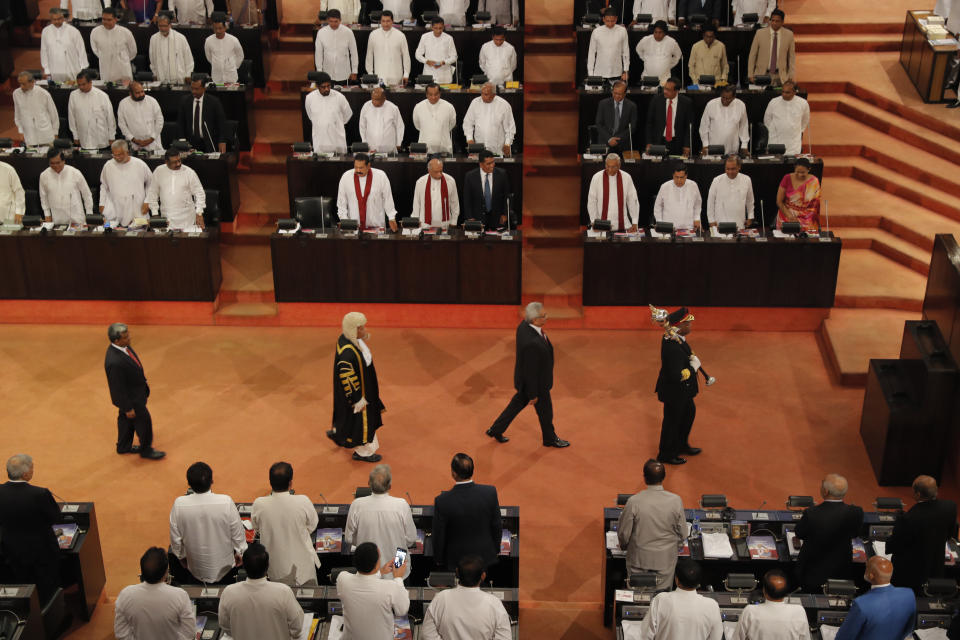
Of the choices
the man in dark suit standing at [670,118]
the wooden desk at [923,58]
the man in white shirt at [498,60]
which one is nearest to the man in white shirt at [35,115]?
the man in white shirt at [498,60]

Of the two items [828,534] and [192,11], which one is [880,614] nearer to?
[828,534]

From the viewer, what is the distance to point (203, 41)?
1337cm

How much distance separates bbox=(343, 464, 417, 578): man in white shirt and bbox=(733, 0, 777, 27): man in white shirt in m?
9.38

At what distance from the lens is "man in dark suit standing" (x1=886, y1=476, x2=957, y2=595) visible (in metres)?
6.66

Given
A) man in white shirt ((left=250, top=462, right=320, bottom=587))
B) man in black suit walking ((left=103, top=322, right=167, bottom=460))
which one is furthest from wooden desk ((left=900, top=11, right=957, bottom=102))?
man in white shirt ((left=250, top=462, right=320, bottom=587))

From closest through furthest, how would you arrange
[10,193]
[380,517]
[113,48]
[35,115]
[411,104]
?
[380,517], [10,193], [35,115], [411,104], [113,48]

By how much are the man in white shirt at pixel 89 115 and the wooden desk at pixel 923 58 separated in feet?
31.1

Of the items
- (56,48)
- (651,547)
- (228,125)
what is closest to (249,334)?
(228,125)

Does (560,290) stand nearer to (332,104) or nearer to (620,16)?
(332,104)

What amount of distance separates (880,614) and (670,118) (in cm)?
748

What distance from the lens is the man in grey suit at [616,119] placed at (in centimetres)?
1198

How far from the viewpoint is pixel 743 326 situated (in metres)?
11.0

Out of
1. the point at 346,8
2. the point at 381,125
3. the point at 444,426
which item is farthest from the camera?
the point at 346,8

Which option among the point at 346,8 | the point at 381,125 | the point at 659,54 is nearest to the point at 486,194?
the point at 381,125
